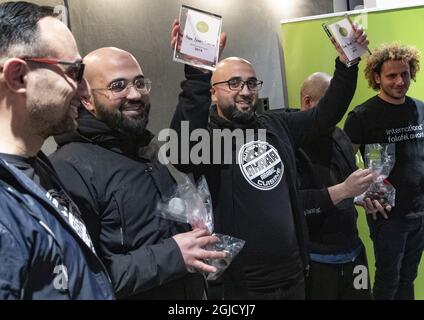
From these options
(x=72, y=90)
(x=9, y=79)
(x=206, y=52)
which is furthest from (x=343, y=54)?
(x=9, y=79)

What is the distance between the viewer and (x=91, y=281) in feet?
3.23

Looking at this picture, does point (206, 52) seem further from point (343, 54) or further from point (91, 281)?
point (91, 281)

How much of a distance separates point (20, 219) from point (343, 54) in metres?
1.48

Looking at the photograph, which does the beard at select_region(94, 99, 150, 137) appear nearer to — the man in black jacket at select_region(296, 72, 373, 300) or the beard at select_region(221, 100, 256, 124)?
the beard at select_region(221, 100, 256, 124)

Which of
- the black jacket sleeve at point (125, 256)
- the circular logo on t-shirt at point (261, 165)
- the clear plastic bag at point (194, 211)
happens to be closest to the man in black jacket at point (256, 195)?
the circular logo on t-shirt at point (261, 165)

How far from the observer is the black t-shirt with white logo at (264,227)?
5.74 feet

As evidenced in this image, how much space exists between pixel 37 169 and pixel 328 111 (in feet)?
Result: 4.35

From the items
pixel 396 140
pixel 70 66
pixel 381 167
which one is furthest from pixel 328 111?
pixel 70 66

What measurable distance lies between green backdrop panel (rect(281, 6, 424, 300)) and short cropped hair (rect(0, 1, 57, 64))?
1988 millimetres

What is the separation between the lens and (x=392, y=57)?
240 centimetres

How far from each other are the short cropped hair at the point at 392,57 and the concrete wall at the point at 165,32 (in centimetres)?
69

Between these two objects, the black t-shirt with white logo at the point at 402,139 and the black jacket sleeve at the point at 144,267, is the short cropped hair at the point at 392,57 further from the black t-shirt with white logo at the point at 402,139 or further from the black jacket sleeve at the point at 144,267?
the black jacket sleeve at the point at 144,267

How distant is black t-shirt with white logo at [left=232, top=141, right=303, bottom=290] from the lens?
175 centimetres

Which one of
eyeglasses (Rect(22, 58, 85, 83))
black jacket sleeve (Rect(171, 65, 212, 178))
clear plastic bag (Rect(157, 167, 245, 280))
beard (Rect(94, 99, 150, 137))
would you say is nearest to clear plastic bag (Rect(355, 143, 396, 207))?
clear plastic bag (Rect(157, 167, 245, 280))
